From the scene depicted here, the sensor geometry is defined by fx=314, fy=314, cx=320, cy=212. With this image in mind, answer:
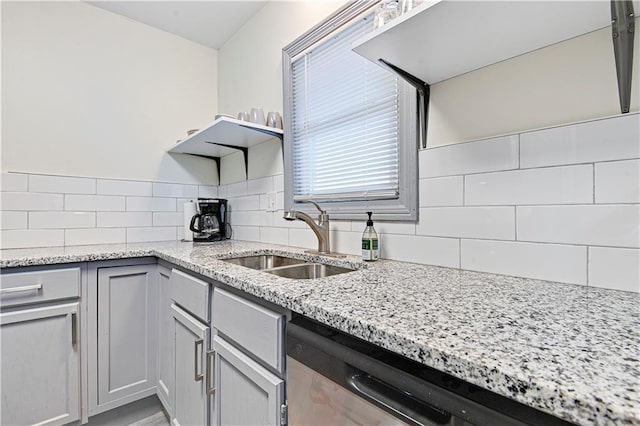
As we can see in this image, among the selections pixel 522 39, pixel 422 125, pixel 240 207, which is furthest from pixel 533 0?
pixel 240 207

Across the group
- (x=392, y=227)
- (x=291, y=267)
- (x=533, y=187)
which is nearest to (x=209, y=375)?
(x=291, y=267)

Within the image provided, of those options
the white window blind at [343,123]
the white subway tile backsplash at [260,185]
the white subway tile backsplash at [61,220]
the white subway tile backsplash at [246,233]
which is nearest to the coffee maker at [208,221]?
the white subway tile backsplash at [246,233]

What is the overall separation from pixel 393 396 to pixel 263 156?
5.67 ft

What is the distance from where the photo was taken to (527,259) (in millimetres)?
915

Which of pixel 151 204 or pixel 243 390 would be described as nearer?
pixel 243 390

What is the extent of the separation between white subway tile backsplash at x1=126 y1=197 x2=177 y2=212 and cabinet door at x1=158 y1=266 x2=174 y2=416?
66 centimetres

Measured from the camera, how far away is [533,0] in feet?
2.37

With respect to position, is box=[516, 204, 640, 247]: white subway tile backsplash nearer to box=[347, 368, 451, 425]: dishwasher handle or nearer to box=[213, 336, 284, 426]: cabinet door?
box=[347, 368, 451, 425]: dishwasher handle

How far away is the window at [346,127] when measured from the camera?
4.08 ft

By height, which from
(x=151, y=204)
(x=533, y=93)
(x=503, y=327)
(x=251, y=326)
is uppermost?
(x=533, y=93)

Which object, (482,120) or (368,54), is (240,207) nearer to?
(368,54)

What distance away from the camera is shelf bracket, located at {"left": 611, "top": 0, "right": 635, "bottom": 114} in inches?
29.1

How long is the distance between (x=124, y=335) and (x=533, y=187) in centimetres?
193

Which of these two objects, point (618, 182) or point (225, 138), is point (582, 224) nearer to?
point (618, 182)
